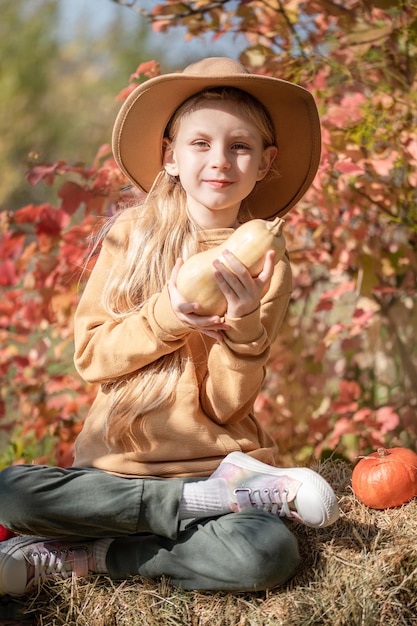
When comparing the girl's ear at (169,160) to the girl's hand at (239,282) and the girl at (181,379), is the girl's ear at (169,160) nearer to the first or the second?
the girl at (181,379)

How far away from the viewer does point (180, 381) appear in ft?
7.09

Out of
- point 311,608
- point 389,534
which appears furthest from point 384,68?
point 311,608

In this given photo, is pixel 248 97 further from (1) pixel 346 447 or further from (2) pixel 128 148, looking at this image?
(1) pixel 346 447

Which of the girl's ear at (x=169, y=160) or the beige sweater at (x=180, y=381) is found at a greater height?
the girl's ear at (x=169, y=160)

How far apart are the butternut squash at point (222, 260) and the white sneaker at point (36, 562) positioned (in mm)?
685

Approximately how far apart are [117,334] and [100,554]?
0.55 m

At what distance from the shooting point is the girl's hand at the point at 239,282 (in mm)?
1875

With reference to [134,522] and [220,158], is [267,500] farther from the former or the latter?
[220,158]

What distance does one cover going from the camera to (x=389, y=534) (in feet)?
6.63

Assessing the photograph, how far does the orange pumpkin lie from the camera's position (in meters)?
2.21

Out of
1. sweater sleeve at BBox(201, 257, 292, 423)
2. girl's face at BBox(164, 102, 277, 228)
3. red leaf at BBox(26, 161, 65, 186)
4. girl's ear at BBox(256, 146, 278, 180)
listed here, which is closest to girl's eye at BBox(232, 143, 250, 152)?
girl's face at BBox(164, 102, 277, 228)

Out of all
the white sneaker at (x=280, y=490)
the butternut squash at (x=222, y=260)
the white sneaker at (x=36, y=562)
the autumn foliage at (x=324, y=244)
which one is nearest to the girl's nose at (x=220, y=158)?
the butternut squash at (x=222, y=260)

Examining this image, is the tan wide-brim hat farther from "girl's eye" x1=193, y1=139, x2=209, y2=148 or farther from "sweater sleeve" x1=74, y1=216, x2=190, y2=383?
"sweater sleeve" x1=74, y1=216, x2=190, y2=383

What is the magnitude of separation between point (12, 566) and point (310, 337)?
2236 mm
